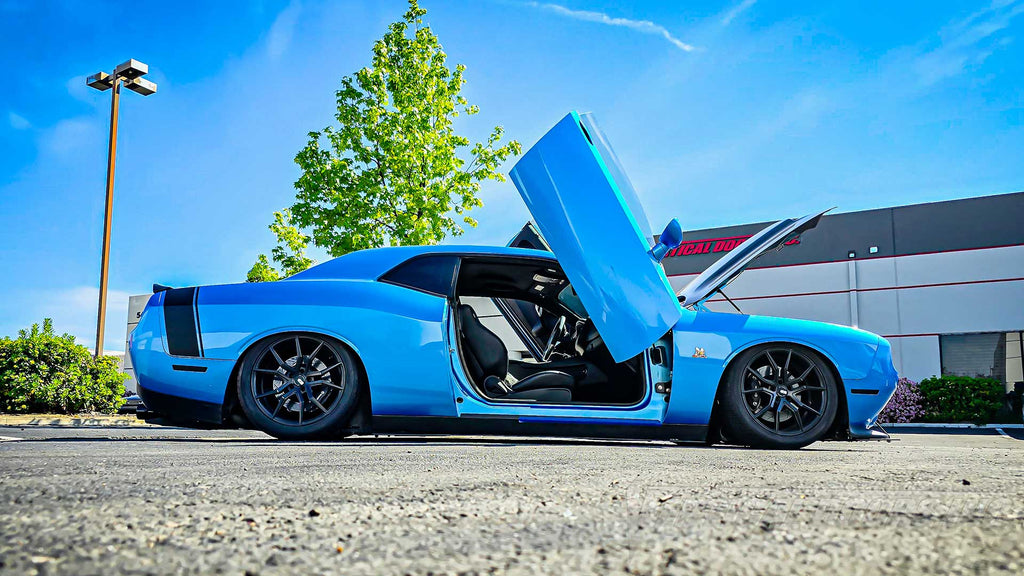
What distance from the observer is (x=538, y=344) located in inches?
221

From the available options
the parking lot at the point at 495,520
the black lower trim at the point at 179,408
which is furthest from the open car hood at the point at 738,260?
the black lower trim at the point at 179,408

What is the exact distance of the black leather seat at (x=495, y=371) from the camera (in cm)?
440

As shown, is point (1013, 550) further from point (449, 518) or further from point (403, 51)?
point (403, 51)

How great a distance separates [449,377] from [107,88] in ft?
44.0

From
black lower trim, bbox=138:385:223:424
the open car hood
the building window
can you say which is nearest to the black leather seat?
the open car hood

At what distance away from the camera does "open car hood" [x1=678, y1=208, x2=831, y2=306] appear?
14.6 feet

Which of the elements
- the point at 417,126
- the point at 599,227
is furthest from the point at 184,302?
the point at 417,126

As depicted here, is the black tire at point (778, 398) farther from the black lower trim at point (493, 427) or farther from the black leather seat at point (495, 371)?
the black leather seat at point (495, 371)

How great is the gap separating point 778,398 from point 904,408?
12.2 meters

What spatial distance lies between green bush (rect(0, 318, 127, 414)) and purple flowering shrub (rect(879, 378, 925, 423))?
14343 millimetres

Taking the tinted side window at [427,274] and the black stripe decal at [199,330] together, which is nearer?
the black stripe decal at [199,330]

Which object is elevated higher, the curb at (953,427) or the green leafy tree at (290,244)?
the green leafy tree at (290,244)

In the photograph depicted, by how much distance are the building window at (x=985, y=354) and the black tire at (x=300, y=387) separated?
18.2m

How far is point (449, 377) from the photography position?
402cm
